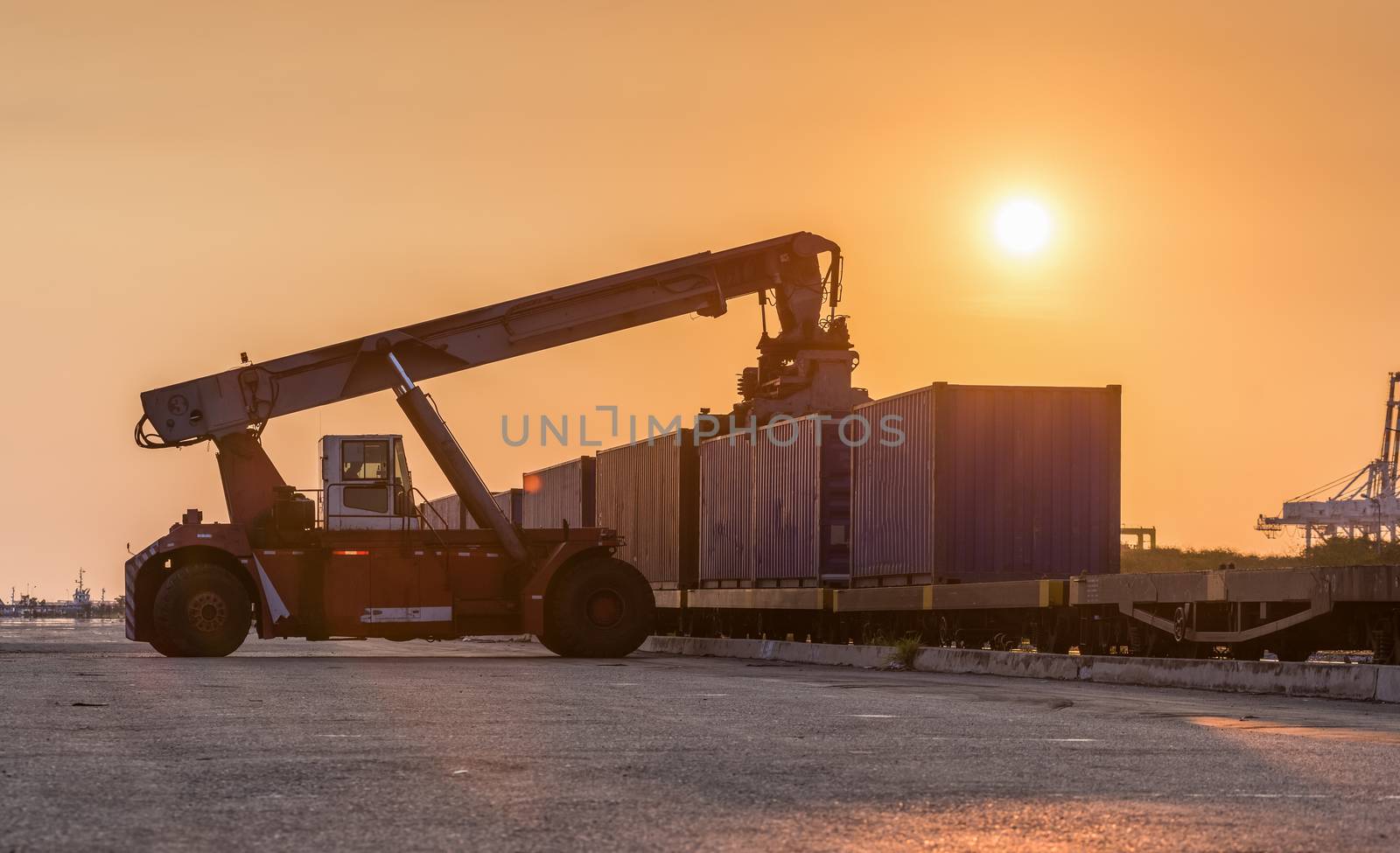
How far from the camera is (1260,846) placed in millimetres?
6332

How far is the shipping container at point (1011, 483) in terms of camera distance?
23328mm

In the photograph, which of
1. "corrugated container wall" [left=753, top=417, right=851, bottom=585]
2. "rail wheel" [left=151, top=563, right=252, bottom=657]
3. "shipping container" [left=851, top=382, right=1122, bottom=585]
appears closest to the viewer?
"shipping container" [left=851, top=382, right=1122, bottom=585]

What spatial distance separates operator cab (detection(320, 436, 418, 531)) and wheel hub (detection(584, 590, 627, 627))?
2.64 metres

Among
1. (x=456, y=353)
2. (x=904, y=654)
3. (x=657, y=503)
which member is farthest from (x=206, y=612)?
(x=657, y=503)

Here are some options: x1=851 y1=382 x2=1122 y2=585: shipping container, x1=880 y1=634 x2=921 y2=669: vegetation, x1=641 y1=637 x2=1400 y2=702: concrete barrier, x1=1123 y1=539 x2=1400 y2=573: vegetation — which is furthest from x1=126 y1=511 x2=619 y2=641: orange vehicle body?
x1=1123 y1=539 x2=1400 y2=573: vegetation

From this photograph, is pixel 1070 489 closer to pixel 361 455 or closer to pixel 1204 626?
pixel 1204 626

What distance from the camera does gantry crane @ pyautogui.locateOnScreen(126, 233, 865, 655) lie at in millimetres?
24281

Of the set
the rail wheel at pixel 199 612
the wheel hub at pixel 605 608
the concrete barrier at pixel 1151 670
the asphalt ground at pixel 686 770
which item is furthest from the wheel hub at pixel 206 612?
the asphalt ground at pixel 686 770

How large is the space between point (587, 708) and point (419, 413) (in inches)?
492

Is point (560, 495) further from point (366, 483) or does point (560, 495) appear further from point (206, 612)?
point (206, 612)

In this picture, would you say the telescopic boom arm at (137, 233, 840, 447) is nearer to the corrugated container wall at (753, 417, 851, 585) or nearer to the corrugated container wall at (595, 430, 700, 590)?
the corrugated container wall at (753, 417, 851, 585)

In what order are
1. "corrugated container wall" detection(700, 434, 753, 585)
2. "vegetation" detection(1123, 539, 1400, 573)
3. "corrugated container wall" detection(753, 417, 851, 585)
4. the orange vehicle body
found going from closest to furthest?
the orange vehicle body
"corrugated container wall" detection(753, 417, 851, 585)
"corrugated container wall" detection(700, 434, 753, 585)
"vegetation" detection(1123, 539, 1400, 573)

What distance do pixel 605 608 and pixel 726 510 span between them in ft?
18.2

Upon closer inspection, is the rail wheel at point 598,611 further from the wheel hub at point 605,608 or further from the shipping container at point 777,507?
the shipping container at point 777,507
